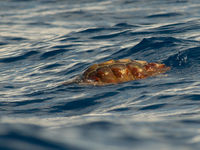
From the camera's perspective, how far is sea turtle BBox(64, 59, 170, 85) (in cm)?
847

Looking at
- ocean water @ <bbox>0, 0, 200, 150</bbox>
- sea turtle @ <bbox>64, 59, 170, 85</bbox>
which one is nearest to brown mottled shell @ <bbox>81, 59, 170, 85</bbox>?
sea turtle @ <bbox>64, 59, 170, 85</bbox>

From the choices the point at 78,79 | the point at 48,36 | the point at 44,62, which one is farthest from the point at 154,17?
the point at 78,79

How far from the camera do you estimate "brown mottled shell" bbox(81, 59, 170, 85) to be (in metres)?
8.47

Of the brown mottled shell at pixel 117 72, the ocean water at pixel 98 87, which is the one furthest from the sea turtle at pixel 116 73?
the ocean water at pixel 98 87

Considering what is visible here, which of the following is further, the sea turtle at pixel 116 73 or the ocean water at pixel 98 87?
the sea turtle at pixel 116 73

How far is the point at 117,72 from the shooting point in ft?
28.0

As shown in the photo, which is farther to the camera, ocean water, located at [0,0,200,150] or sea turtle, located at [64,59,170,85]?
sea turtle, located at [64,59,170,85]

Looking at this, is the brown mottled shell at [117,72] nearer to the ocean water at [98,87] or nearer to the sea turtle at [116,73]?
→ the sea turtle at [116,73]

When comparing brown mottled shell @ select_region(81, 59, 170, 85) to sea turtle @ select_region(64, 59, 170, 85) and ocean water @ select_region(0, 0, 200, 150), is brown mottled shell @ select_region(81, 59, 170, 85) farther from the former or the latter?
ocean water @ select_region(0, 0, 200, 150)

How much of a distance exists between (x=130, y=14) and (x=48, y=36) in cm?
475

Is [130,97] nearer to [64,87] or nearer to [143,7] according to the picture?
[64,87]

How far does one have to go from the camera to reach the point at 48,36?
630 inches

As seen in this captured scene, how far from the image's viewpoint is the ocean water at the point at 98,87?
13.9 feet

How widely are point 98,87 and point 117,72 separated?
56 cm
